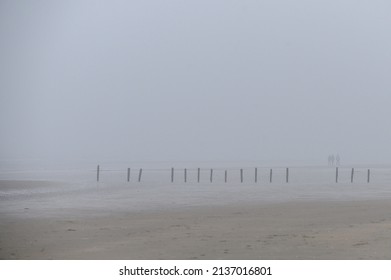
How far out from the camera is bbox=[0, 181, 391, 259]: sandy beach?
14.0 m

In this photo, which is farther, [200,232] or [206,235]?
[200,232]

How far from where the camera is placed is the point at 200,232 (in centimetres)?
1814

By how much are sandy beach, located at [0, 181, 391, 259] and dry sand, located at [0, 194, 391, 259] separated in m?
0.03

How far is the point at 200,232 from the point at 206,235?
773 mm

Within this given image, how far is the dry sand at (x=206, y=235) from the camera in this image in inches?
550

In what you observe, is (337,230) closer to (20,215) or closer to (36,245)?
(36,245)

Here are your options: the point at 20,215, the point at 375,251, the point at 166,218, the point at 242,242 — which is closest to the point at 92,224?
the point at 166,218

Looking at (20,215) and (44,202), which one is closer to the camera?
(20,215)

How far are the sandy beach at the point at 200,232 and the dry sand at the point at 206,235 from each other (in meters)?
0.03

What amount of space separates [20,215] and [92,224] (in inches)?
205

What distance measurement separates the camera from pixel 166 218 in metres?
23.0

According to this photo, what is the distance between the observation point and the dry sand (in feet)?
45.8

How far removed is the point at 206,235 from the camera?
685 inches

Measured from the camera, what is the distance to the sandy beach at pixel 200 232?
46.1 ft
